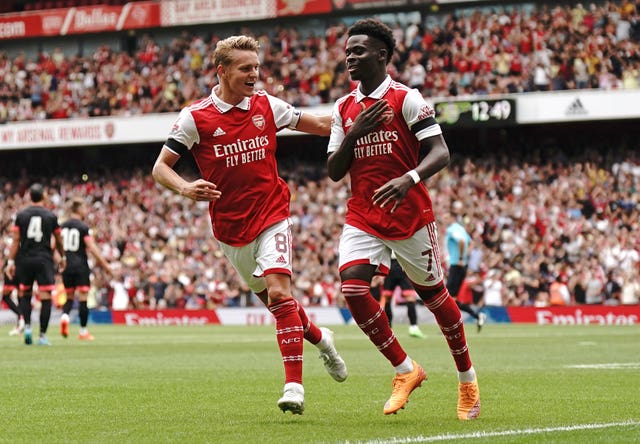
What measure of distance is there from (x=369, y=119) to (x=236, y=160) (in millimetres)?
1207

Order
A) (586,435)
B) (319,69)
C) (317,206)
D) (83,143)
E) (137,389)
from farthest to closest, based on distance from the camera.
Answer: (83,143)
(319,69)
(317,206)
(137,389)
(586,435)

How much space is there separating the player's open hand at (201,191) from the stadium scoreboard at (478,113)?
28537 millimetres

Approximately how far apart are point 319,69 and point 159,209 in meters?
7.05

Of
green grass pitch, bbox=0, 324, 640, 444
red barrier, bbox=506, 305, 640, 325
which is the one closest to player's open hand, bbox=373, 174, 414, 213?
green grass pitch, bbox=0, 324, 640, 444

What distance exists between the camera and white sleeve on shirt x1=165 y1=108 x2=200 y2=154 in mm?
9148

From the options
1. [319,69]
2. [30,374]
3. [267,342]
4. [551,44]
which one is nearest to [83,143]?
[319,69]

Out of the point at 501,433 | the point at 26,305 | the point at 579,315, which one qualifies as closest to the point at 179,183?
the point at 501,433

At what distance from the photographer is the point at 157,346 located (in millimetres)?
20766

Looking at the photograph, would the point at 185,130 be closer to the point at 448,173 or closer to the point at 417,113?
the point at 417,113

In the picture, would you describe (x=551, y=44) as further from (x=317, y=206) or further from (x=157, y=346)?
(x=157, y=346)

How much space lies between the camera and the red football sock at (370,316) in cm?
873

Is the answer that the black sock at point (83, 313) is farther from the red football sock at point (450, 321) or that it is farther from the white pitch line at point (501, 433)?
the white pitch line at point (501, 433)

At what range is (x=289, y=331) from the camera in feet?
29.0

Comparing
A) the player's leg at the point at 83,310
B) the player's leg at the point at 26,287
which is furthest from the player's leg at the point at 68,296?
the player's leg at the point at 26,287
